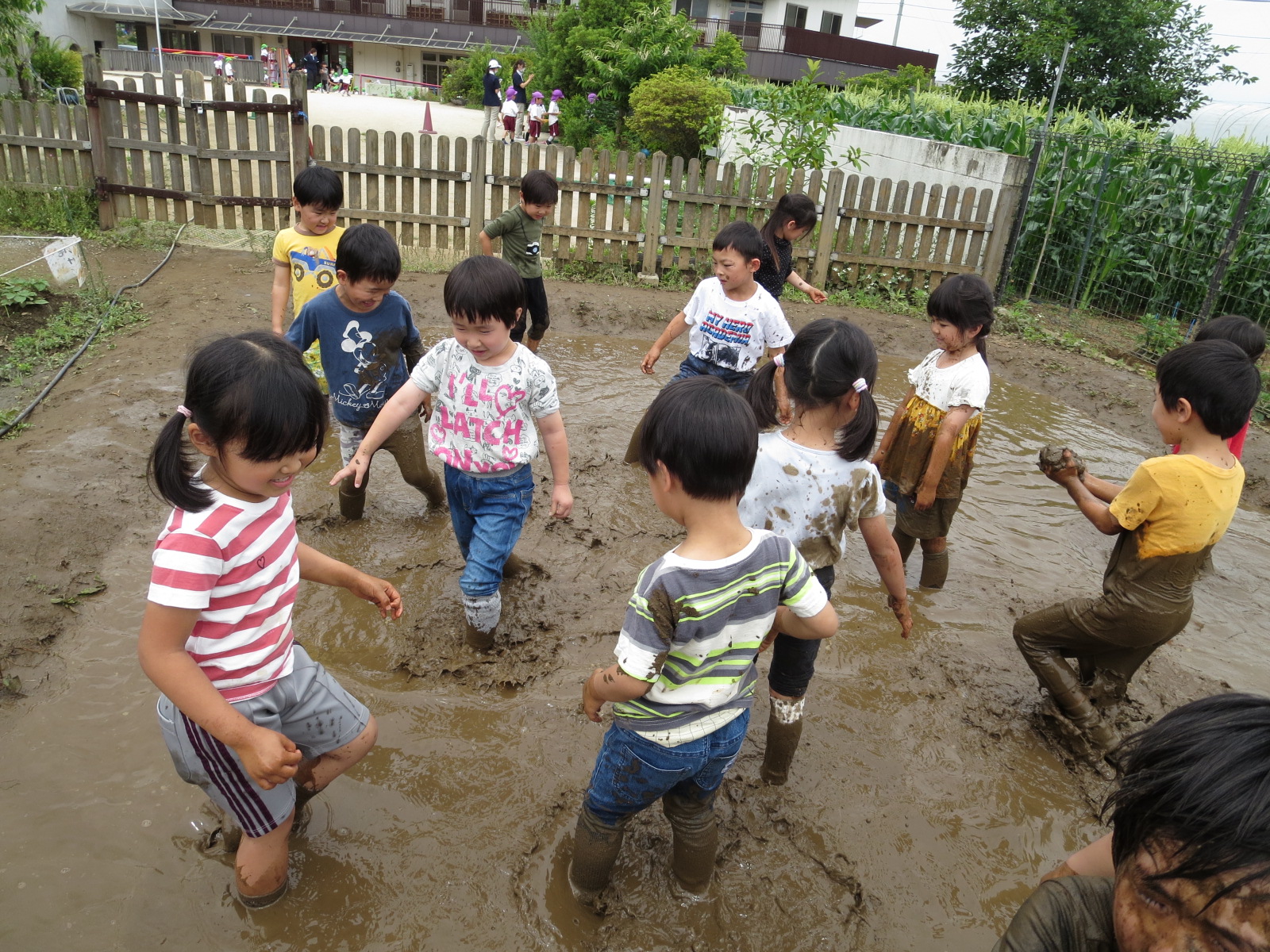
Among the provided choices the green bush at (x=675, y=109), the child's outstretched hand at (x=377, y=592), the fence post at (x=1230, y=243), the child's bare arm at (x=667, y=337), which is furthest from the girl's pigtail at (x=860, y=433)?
the green bush at (x=675, y=109)

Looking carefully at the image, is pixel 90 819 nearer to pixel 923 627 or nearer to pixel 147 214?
pixel 923 627

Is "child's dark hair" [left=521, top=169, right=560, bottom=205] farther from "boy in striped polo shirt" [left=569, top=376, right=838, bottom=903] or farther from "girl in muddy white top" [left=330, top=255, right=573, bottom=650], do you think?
"boy in striped polo shirt" [left=569, top=376, right=838, bottom=903]

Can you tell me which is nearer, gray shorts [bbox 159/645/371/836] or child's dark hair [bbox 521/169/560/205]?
gray shorts [bbox 159/645/371/836]

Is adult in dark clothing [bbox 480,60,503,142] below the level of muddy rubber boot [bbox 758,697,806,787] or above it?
above

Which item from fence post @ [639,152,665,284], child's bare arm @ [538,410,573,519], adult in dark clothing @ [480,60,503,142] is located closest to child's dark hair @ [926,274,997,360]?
child's bare arm @ [538,410,573,519]

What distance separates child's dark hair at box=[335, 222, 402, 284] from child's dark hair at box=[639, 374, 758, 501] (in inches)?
88.4

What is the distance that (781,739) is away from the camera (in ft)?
9.04

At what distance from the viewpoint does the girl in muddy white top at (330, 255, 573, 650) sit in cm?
308

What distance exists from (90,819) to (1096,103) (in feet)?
103

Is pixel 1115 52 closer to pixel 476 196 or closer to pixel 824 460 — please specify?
pixel 476 196

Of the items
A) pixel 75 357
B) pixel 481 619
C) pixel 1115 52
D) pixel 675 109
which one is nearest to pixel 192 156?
pixel 75 357

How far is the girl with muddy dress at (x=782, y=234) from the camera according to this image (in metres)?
4.82

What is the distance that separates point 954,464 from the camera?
3.76 meters

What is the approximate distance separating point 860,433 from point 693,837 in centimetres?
127
